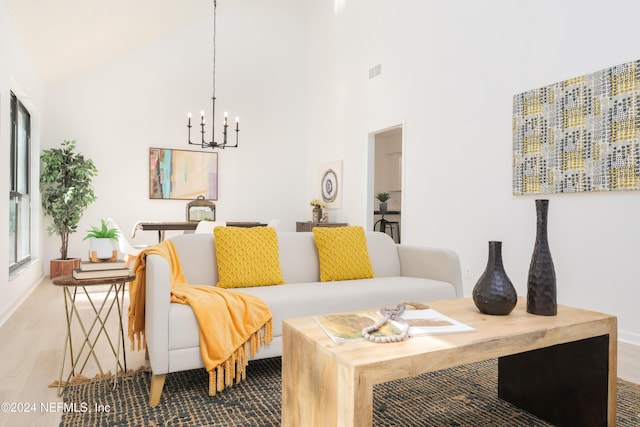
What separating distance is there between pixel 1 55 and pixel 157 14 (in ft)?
8.60

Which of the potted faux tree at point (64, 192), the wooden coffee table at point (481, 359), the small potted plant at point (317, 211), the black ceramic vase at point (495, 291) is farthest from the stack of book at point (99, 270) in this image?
→ the small potted plant at point (317, 211)

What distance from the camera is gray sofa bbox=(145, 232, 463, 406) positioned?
1971mm

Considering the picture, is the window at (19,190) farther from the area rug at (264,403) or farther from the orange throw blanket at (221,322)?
the area rug at (264,403)

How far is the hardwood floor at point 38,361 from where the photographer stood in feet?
6.14

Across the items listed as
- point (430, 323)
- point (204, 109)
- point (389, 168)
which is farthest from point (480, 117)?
point (389, 168)

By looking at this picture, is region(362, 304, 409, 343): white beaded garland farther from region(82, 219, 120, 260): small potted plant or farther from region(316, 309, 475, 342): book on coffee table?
region(82, 219, 120, 260): small potted plant

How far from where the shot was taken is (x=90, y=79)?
6.18 meters

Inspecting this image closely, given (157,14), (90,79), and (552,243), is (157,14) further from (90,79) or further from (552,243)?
(552,243)

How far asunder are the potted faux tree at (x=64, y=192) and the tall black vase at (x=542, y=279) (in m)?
5.59

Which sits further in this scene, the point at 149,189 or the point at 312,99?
the point at 312,99

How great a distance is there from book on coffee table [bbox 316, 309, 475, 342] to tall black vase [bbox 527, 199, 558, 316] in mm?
390

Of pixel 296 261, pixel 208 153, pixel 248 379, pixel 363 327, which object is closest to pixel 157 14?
pixel 208 153

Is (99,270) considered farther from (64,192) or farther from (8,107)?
(64,192)

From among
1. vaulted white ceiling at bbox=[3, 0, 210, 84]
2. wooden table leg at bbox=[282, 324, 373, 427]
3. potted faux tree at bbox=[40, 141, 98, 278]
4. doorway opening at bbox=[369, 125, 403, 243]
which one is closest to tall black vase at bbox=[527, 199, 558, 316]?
wooden table leg at bbox=[282, 324, 373, 427]
